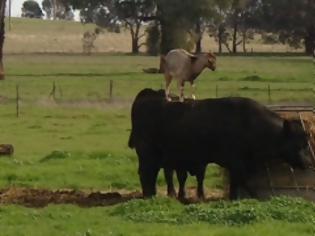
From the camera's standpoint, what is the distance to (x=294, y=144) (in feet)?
47.9

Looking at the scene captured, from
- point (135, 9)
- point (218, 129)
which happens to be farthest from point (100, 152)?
point (135, 9)

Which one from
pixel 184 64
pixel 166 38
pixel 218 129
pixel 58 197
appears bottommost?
pixel 58 197

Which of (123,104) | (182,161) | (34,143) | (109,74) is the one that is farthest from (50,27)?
(182,161)

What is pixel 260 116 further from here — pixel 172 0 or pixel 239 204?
pixel 172 0

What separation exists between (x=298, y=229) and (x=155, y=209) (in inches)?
88.2

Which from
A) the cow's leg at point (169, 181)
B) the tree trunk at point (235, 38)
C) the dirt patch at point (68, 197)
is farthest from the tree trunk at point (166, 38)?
the cow's leg at point (169, 181)

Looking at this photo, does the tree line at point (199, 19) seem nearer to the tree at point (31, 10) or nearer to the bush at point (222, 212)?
the bush at point (222, 212)

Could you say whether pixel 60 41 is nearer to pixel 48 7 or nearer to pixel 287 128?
pixel 48 7

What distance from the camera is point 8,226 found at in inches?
474

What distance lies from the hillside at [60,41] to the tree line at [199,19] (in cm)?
519

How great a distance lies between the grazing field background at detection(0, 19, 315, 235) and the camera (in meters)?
11.8

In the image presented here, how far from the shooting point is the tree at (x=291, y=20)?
83188 mm

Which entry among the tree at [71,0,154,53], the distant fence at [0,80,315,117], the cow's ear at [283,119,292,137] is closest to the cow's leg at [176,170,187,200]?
the cow's ear at [283,119,292,137]

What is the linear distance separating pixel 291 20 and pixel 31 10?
4455 inches
